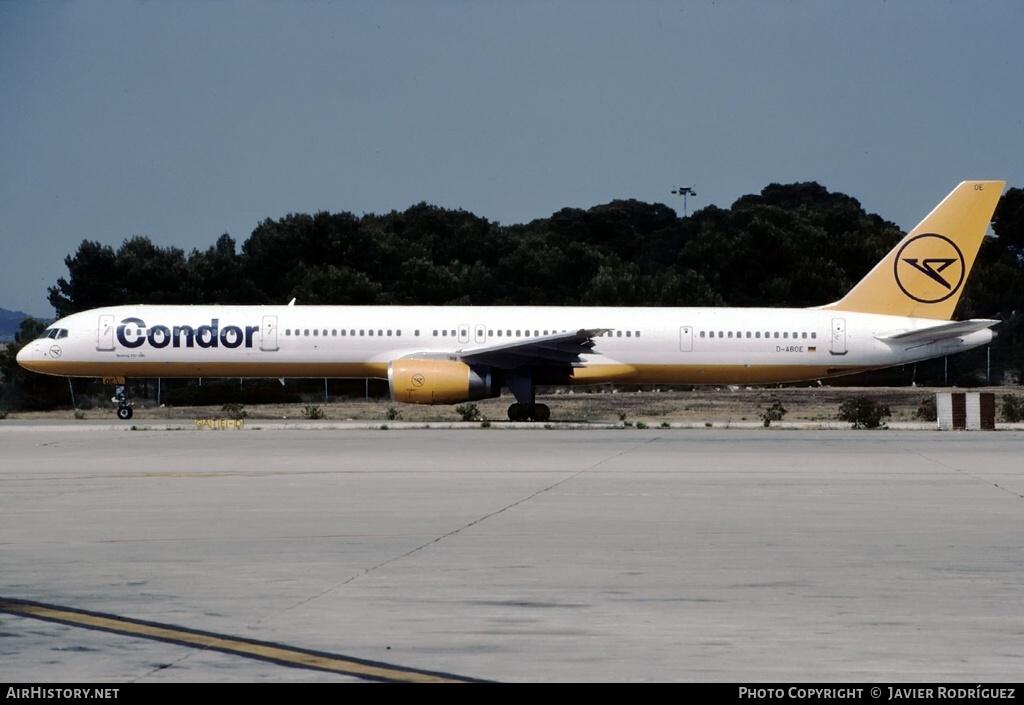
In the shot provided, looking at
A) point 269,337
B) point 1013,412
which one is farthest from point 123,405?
point 1013,412

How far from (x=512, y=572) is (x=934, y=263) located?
3180cm

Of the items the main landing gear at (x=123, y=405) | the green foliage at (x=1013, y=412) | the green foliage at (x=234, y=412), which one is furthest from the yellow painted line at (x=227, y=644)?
the green foliage at (x=1013, y=412)

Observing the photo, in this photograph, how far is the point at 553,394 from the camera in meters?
57.2

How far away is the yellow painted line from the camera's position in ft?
22.1

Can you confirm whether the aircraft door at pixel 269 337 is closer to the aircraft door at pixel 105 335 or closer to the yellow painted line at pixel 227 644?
the aircraft door at pixel 105 335

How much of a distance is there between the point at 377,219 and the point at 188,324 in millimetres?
64111

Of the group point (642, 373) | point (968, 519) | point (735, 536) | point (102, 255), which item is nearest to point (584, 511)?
point (735, 536)

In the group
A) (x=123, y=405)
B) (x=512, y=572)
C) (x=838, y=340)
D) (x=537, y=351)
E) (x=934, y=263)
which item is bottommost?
(x=512, y=572)

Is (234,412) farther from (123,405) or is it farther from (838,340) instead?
(838,340)

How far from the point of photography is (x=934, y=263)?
128ft

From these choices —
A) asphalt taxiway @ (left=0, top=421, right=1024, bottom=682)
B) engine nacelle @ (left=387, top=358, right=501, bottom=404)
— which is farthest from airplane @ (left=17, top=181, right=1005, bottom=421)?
asphalt taxiway @ (left=0, top=421, right=1024, bottom=682)

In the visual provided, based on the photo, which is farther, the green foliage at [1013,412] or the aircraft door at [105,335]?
the green foliage at [1013,412]

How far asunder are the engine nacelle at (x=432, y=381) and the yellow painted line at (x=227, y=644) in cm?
2615

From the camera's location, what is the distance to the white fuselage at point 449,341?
123ft
